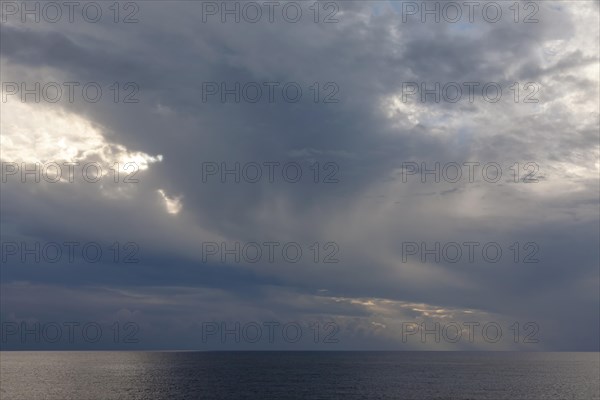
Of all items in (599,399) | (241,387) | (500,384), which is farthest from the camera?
(500,384)

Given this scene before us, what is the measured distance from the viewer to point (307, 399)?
132m

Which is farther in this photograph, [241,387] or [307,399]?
[241,387]

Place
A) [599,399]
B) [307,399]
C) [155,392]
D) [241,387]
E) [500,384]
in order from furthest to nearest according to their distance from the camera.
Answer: [500,384]
[241,387]
[155,392]
[599,399]
[307,399]

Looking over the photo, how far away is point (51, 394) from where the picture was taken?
141750 millimetres

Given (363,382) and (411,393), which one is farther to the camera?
(363,382)

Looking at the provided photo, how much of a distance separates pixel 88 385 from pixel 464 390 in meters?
111

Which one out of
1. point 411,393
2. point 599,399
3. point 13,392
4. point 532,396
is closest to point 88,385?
point 13,392

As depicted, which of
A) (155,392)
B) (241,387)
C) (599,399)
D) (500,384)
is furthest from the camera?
(500,384)

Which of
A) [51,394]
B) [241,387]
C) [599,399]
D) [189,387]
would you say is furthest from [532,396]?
[51,394]

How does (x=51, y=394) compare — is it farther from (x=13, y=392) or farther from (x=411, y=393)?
(x=411, y=393)

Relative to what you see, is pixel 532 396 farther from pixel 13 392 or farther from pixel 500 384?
pixel 13 392

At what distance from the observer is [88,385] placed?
17050 centimetres

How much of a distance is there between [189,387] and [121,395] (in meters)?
32.7

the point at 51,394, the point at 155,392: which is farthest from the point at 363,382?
the point at 51,394
